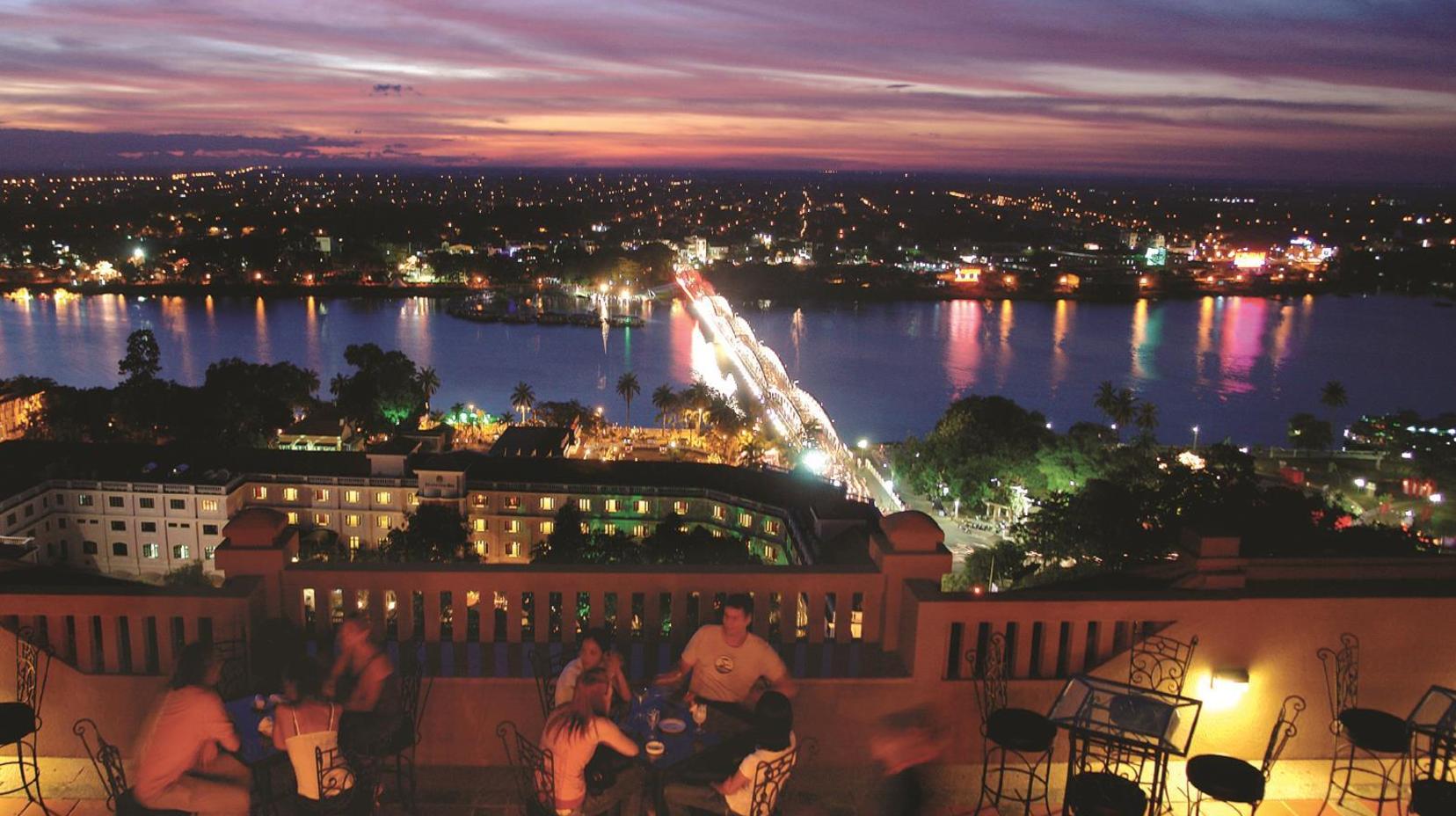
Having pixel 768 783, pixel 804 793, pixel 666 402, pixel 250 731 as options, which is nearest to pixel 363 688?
pixel 250 731

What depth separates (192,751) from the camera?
2424 mm

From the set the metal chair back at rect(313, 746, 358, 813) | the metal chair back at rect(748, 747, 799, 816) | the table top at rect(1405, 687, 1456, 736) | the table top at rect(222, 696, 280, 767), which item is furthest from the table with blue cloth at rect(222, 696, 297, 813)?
the table top at rect(1405, 687, 1456, 736)

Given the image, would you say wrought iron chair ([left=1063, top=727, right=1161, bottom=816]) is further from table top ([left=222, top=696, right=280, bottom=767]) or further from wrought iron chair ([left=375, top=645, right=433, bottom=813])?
table top ([left=222, top=696, right=280, bottom=767])

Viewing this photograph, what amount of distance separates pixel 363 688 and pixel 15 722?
89cm

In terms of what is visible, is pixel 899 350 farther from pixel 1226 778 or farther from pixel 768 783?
pixel 768 783

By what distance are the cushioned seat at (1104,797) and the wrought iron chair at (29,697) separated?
266cm

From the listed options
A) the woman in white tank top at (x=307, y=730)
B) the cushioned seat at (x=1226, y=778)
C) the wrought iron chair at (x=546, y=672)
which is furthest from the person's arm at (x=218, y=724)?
the cushioned seat at (x=1226, y=778)

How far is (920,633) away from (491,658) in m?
1.26

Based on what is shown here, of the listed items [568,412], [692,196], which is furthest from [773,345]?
[692,196]

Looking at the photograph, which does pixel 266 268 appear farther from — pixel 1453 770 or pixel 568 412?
pixel 1453 770

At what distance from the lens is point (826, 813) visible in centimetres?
294

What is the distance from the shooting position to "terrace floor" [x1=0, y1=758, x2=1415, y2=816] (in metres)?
2.92

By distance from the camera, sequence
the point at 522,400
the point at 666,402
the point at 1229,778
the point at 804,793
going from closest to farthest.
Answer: the point at 1229,778 < the point at 804,793 < the point at 666,402 < the point at 522,400

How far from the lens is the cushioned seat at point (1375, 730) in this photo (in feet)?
9.55
